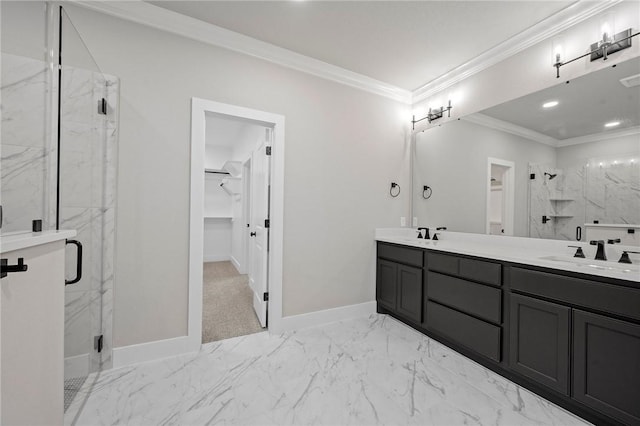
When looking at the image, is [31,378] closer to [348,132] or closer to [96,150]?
[96,150]

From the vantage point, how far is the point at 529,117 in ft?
7.57

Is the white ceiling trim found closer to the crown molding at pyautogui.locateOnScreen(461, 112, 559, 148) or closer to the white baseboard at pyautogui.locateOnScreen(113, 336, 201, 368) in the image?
the crown molding at pyautogui.locateOnScreen(461, 112, 559, 148)

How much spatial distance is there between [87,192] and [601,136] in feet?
12.0

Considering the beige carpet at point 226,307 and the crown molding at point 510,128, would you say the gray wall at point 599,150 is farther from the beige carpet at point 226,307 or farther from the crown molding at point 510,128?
the beige carpet at point 226,307

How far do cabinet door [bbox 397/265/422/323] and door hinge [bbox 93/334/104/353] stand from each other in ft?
8.44

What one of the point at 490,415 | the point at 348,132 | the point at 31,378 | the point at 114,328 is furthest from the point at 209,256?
the point at 490,415

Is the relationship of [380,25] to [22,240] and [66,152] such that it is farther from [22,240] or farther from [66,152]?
[22,240]

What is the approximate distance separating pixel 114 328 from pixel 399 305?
251 cm

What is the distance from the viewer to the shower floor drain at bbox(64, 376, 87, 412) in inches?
63.3

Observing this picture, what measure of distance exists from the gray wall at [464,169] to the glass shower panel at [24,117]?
10.7 ft

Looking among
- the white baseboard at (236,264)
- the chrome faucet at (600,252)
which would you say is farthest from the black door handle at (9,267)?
the white baseboard at (236,264)

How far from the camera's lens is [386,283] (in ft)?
9.84

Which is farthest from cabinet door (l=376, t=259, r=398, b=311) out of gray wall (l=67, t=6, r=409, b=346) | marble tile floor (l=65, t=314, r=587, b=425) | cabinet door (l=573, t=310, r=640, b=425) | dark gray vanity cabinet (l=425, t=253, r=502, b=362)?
cabinet door (l=573, t=310, r=640, b=425)

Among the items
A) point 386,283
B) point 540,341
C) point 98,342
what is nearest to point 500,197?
point 540,341
